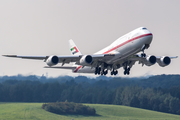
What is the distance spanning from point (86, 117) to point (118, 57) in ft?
274

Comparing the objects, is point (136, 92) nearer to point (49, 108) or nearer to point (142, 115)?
point (142, 115)

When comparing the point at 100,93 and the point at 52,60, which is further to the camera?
the point at 100,93

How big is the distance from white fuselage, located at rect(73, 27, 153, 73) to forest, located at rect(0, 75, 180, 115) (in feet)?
302

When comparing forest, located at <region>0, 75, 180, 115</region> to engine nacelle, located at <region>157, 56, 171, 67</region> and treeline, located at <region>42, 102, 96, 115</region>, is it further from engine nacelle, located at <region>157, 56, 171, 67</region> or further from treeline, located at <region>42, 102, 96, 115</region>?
engine nacelle, located at <region>157, 56, 171, 67</region>

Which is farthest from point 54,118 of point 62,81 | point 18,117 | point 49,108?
point 62,81

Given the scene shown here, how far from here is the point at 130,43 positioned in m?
47.9

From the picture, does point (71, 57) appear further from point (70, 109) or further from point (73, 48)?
point (70, 109)

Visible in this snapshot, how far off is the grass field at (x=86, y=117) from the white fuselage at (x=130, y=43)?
7565cm

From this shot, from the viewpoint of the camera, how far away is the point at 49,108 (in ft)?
420

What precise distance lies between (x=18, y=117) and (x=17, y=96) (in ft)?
82.9

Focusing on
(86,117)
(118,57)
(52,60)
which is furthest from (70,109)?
(118,57)

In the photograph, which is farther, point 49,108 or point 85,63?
point 49,108

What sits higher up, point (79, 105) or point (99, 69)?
point (99, 69)

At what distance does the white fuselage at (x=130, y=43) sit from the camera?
47.0 m
